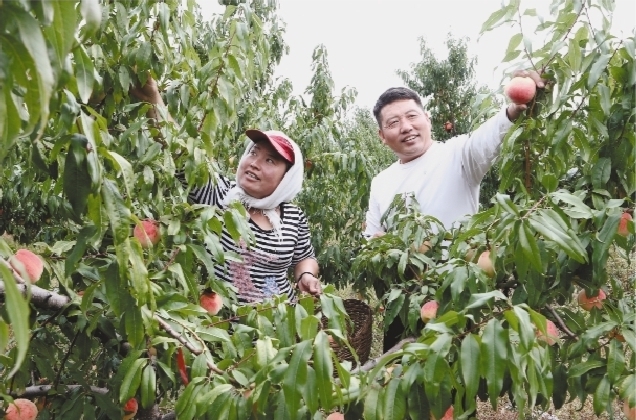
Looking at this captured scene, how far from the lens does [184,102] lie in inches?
55.7

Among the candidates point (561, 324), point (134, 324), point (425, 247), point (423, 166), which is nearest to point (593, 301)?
point (561, 324)

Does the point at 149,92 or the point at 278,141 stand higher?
the point at 149,92

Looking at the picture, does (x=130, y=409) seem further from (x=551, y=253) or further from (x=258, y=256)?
(x=551, y=253)

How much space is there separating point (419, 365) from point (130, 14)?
1165 millimetres

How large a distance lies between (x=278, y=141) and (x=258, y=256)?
443 millimetres

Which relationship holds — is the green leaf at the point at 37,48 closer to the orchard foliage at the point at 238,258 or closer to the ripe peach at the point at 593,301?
the orchard foliage at the point at 238,258

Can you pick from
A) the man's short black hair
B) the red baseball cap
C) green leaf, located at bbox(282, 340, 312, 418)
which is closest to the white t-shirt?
the man's short black hair

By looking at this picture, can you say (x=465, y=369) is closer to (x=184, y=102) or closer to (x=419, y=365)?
(x=419, y=365)

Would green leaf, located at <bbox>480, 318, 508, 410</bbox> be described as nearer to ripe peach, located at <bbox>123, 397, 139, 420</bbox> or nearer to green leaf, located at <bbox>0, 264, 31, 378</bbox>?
green leaf, located at <bbox>0, 264, 31, 378</bbox>

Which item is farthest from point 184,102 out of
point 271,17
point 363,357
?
point 271,17

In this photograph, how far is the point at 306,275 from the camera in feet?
6.55

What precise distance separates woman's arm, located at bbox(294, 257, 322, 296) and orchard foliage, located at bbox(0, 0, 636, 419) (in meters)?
0.27

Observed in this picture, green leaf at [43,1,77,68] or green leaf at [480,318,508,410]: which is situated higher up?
green leaf at [43,1,77,68]

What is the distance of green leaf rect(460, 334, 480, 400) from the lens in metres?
0.68
